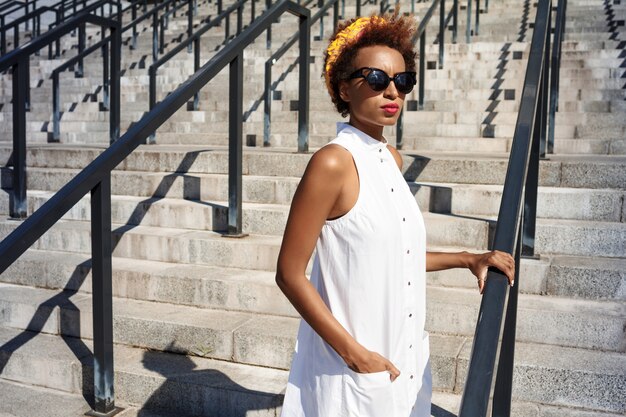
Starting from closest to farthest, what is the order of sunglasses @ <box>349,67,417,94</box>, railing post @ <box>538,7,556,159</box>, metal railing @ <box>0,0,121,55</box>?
sunglasses @ <box>349,67,417,94</box>, railing post @ <box>538,7,556,159</box>, metal railing @ <box>0,0,121,55</box>

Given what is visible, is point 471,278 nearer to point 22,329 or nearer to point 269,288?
point 269,288

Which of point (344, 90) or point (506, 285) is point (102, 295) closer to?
point (344, 90)

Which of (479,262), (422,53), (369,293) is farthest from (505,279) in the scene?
(422,53)

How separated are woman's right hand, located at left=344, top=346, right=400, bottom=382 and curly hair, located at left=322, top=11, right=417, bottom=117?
25.8 inches

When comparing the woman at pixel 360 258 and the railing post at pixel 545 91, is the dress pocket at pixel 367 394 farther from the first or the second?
the railing post at pixel 545 91

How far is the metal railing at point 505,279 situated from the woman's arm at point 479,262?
0.02 meters

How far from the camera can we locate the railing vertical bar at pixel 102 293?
3.03m

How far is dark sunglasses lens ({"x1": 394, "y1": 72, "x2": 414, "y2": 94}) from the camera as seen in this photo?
1841mm

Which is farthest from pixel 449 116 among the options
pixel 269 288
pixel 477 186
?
pixel 269 288

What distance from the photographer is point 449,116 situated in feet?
21.0

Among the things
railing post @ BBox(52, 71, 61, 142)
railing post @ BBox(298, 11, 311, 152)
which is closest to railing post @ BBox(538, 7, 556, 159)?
railing post @ BBox(298, 11, 311, 152)

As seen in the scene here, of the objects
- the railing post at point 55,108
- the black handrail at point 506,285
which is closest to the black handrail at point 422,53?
the black handrail at point 506,285

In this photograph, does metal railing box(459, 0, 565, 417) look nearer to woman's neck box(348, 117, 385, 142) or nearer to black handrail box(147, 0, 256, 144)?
woman's neck box(348, 117, 385, 142)

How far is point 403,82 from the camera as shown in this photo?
6.06ft
